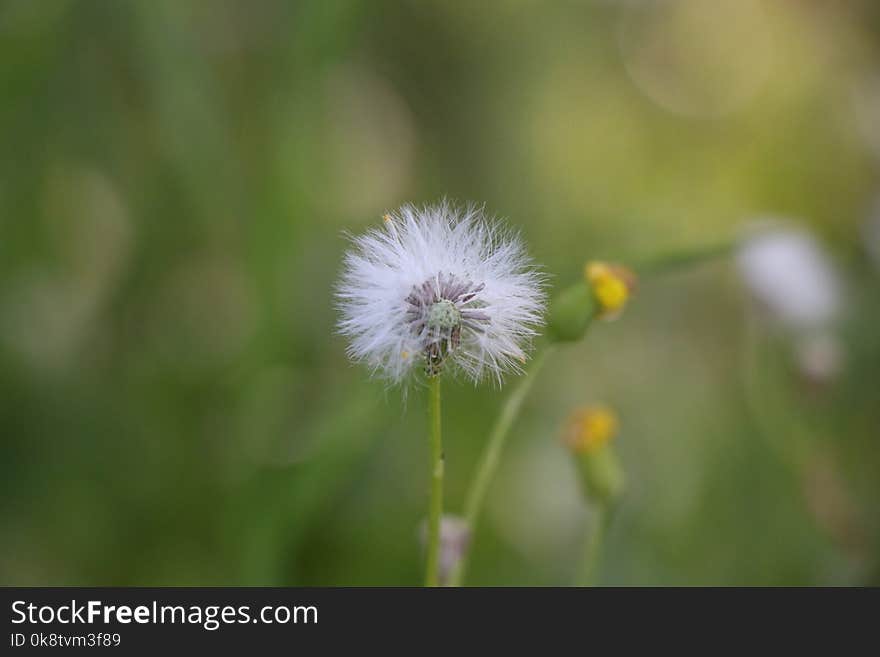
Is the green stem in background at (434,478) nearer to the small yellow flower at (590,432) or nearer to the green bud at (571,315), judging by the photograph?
the green bud at (571,315)

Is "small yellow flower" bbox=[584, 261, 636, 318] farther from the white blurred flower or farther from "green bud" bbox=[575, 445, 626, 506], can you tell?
the white blurred flower

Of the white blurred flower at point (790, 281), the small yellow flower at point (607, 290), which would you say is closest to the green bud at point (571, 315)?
the small yellow flower at point (607, 290)

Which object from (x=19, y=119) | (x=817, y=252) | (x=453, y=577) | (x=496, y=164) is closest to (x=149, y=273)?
(x=19, y=119)

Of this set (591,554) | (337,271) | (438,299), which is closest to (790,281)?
(337,271)

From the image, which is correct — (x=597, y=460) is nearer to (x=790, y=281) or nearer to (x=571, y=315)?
(x=571, y=315)

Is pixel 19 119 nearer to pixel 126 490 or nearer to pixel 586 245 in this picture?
pixel 126 490

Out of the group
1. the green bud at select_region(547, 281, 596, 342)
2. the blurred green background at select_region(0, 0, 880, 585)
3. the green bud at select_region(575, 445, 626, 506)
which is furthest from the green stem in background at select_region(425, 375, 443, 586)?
the blurred green background at select_region(0, 0, 880, 585)
